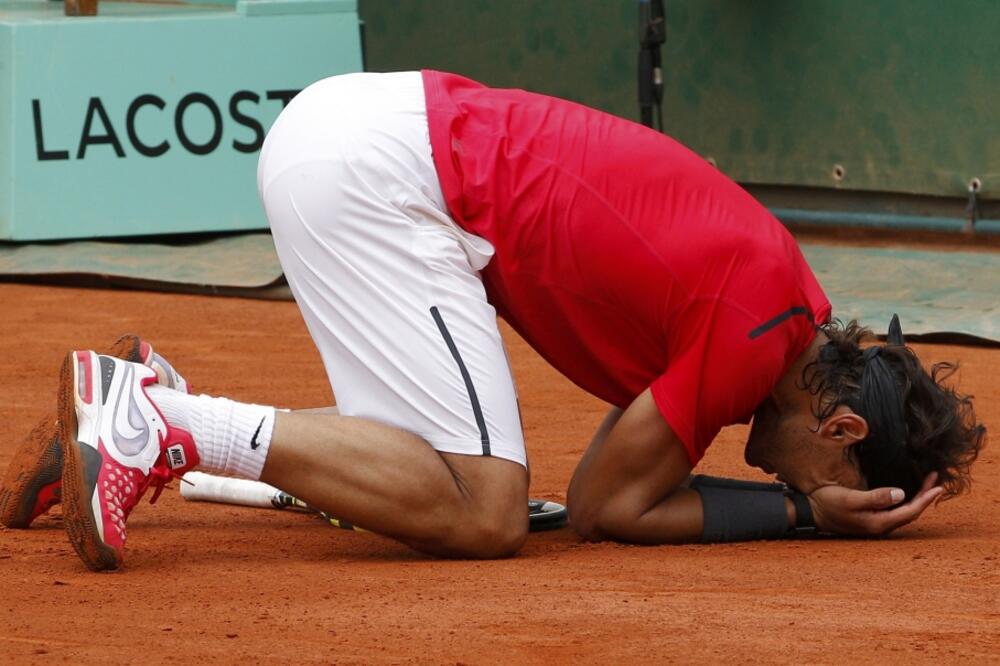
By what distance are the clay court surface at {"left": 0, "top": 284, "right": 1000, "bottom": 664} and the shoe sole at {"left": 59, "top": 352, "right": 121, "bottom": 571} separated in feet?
0.14

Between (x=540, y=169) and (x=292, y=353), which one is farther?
(x=292, y=353)

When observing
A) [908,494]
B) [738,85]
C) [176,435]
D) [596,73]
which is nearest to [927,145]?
[738,85]

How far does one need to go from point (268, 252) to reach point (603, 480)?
4.13m

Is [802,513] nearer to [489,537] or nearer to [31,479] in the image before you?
[489,537]

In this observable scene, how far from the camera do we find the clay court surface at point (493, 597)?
2.47 m

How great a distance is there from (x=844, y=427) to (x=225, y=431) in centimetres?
114

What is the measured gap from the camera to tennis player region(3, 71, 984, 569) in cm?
302

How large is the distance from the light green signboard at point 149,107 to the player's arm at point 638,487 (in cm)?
435

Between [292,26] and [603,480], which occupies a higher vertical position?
[292,26]

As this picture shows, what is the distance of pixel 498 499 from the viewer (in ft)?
10.1

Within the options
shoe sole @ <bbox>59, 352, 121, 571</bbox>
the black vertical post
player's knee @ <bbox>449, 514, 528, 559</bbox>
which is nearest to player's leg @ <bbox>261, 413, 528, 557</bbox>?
player's knee @ <bbox>449, 514, 528, 559</bbox>

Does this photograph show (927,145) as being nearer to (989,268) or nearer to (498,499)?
(989,268)

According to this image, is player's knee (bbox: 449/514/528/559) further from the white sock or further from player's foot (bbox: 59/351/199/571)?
player's foot (bbox: 59/351/199/571)

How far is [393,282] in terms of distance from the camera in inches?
122
